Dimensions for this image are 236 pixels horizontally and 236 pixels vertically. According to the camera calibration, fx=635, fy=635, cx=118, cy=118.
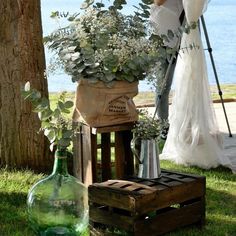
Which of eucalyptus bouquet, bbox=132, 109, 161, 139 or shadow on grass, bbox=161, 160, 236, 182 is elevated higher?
eucalyptus bouquet, bbox=132, 109, 161, 139

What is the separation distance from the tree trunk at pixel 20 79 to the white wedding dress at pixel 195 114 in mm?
860

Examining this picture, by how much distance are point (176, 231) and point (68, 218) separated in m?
0.57

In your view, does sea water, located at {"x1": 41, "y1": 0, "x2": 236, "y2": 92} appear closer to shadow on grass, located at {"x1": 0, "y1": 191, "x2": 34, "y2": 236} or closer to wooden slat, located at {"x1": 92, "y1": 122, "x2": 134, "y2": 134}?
wooden slat, located at {"x1": 92, "y1": 122, "x2": 134, "y2": 134}

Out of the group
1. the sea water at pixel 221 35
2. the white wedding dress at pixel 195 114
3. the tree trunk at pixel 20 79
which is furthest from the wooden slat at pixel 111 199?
the white wedding dress at pixel 195 114

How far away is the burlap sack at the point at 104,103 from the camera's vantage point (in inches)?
106

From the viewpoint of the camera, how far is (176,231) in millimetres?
2658

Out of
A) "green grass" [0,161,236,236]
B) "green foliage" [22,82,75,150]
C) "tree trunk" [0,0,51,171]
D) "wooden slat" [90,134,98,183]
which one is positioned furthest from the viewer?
"tree trunk" [0,0,51,171]

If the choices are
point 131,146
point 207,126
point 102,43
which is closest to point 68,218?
point 131,146

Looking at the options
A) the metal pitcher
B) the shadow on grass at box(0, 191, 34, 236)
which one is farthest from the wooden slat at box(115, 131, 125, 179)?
the shadow on grass at box(0, 191, 34, 236)

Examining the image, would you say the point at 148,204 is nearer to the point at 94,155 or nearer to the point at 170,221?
the point at 170,221

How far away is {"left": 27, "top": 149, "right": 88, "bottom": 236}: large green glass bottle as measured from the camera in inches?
88.9

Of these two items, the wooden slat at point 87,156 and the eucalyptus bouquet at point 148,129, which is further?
the wooden slat at point 87,156

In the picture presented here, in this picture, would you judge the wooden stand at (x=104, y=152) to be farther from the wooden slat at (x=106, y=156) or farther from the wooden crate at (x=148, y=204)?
the wooden crate at (x=148, y=204)

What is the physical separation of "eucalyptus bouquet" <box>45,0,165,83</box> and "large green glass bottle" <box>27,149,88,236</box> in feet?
1.70
